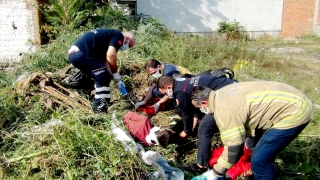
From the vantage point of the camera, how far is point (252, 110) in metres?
2.62

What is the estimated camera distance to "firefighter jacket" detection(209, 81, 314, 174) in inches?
100

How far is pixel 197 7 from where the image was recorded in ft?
44.2

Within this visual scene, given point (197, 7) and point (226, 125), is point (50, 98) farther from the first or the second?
point (197, 7)

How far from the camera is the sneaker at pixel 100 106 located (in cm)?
433

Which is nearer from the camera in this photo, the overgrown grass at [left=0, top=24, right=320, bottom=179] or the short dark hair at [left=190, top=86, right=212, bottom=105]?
the short dark hair at [left=190, top=86, right=212, bottom=105]

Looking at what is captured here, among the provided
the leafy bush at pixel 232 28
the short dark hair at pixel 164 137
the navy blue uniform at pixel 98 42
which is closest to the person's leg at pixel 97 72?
the navy blue uniform at pixel 98 42

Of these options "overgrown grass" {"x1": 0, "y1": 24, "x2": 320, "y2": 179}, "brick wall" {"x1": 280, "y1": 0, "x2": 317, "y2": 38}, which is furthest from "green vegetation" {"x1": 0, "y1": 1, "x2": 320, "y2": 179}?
"brick wall" {"x1": 280, "y1": 0, "x2": 317, "y2": 38}

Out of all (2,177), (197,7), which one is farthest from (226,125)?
(197,7)

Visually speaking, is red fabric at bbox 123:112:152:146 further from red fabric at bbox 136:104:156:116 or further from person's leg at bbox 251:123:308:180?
person's leg at bbox 251:123:308:180

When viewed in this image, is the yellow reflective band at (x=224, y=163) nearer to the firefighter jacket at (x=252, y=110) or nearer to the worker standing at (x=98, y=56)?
the firefighter jacket at (x=252, y=110)

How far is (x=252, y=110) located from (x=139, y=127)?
1561mm

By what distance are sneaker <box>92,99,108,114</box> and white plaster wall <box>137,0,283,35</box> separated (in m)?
9.38

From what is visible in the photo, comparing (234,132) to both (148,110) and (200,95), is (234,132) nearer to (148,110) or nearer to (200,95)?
(200,95)

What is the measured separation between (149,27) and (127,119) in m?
6.12
